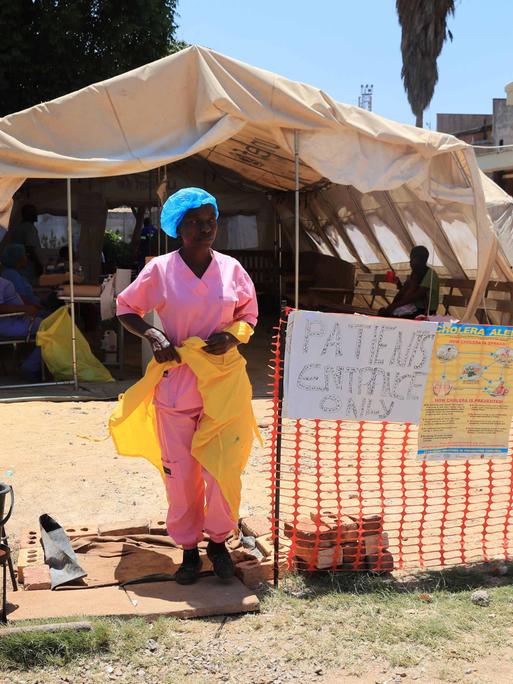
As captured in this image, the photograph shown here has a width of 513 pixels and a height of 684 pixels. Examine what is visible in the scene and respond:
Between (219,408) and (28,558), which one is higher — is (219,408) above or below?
above

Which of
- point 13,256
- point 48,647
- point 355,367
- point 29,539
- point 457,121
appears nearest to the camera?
point 48,647

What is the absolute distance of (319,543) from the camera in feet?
12.9

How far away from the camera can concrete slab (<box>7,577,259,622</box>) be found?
337 centimetres

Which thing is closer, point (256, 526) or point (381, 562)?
point (381, 562)

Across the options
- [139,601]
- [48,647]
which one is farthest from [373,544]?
[48,647]

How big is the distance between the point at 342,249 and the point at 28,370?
6778 millimetres

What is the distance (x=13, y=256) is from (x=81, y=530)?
6314 millimetres

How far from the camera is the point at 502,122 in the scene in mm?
24500

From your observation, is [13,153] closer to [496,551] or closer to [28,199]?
[496,551]

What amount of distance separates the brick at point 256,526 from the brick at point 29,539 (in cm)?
108

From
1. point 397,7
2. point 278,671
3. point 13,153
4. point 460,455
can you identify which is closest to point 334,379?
point 460,455

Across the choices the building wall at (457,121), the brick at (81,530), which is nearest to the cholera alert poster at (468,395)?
the brick at (81,530)

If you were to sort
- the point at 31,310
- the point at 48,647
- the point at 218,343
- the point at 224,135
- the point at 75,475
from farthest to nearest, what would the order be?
the point at 31,310 < the point at 224,135 < the point at 75,475 < the point at 218,343 < the point at 48,647

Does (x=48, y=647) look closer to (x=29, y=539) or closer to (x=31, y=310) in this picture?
(x=29, y=539)
